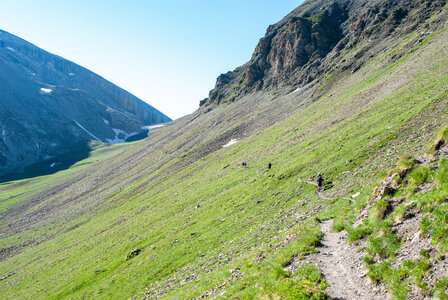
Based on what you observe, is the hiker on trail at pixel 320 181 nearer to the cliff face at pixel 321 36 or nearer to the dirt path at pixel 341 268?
the dirt path at pixel 341 268

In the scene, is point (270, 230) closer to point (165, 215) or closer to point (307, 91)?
point (165, 215)

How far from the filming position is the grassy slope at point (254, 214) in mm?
20047

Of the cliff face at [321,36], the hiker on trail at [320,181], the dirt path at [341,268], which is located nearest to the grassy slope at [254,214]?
the dirt path at [341,268]

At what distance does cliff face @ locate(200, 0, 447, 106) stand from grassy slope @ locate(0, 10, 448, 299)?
1134 inches

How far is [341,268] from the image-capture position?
1241cm

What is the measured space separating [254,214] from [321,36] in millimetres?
127937

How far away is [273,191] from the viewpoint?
36344 mm

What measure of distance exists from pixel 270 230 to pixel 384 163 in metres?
13.2

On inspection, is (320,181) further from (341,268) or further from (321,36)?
(321,36)

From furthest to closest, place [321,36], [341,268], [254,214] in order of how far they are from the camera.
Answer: [321,36] < [254,214] < [341,268]

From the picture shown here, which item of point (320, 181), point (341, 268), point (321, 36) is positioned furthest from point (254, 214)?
point (321, 36)

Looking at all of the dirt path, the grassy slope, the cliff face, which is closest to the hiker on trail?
the grassy slope

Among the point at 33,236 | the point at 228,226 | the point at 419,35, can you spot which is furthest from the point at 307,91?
the point at 33,236

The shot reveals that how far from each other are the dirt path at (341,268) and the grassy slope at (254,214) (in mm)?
747
